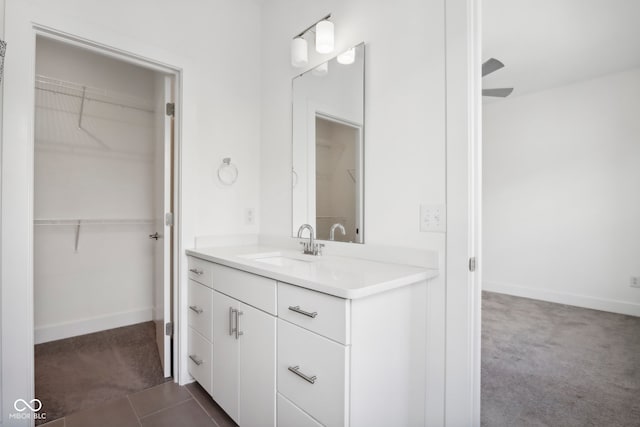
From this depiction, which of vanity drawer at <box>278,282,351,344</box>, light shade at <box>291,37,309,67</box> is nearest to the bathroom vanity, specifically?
vanity drawer at <box>278,282,351,344</box>

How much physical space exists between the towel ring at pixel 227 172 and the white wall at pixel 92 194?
0.93 m

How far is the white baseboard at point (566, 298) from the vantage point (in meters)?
3.46

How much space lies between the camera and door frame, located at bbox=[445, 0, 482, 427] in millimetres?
1314

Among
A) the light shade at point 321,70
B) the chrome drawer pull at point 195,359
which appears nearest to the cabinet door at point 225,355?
the chrome drawer pull at point 195,359

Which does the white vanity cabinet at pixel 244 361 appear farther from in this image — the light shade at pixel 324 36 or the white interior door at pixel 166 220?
the light shade at pixel 324 36

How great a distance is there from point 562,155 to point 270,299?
418 centimetres

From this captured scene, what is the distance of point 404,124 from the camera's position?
1.54 meters

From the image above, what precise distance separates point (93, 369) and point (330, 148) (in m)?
2.29

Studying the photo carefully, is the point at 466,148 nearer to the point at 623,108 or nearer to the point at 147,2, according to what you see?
the point at 147,2

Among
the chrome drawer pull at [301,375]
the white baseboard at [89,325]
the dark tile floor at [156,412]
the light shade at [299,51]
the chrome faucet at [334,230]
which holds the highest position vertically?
the light shade at [299,51]

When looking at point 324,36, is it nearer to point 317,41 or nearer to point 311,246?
point 317,41

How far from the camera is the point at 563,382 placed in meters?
2.07

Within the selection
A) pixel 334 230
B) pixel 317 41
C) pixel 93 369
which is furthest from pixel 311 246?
pixel 93 369

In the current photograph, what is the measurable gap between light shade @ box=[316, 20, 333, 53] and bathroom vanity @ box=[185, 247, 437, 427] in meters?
1.26
